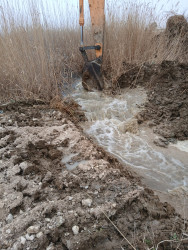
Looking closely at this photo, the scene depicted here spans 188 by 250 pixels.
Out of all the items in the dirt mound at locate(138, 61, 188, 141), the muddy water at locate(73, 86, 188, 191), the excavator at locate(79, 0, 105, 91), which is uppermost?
the excavator at locate(79, 0, 105, 91)

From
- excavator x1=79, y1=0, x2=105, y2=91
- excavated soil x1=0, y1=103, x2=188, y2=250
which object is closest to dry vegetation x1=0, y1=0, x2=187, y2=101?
excavator x1=79, y1=0, x2=105, y2=91

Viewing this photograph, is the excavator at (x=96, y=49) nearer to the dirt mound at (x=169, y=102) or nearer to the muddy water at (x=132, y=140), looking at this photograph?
the muddy water at (x=132, y=140)

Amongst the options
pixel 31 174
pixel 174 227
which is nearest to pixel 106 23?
pixel 31 174

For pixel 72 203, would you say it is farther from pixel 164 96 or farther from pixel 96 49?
pixel 96 49

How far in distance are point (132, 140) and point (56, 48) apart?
297 cm

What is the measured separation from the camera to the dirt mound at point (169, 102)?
2868 mm

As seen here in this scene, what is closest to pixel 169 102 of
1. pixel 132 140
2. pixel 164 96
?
pixel 164 96

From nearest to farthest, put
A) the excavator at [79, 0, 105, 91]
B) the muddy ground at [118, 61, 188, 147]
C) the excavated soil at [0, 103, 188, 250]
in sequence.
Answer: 1. the excavated soil at [0, 103, 188, 250]
2. the muddy ground at [118, 61, 188, 147]
3. the excavator at [79, 0, 105, 91]

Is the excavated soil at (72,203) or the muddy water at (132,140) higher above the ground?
the excavated soil at (72,203)

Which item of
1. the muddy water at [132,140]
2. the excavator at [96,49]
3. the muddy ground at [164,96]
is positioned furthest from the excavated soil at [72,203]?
the excavator at [96,49]

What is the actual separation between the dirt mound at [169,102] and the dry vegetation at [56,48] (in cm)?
55

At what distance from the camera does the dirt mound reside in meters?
2.87

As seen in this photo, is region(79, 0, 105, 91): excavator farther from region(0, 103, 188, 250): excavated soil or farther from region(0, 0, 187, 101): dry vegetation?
region(0, 103, 188, 250): excavated soil

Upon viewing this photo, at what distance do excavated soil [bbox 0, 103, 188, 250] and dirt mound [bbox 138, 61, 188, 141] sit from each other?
3.69 ft
